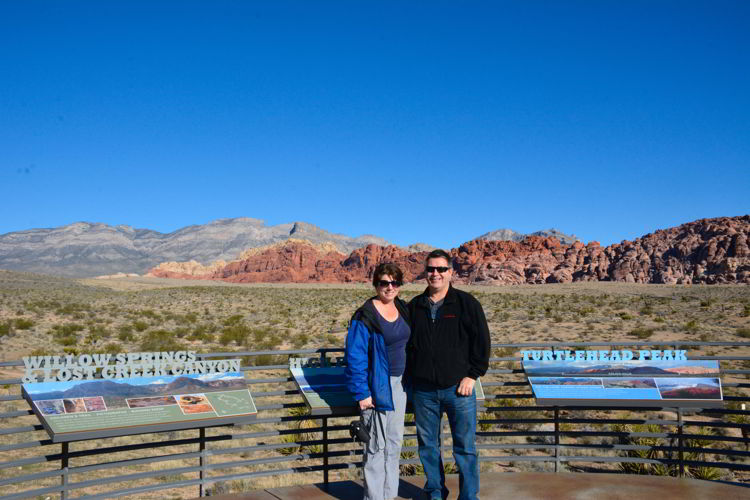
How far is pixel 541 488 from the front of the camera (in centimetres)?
610

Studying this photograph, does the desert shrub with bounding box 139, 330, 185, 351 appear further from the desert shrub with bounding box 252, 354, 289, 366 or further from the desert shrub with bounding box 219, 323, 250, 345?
the desert shrub with bounding box 252, 354, 289, 366

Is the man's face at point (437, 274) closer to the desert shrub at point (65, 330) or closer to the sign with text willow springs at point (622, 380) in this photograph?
the sign with text willow springs at point (622, 380)

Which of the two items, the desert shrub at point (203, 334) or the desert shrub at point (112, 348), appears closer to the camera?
the desert shrub at point (112, 348)

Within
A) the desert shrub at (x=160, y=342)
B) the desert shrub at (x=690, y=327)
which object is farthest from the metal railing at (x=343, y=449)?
the desert shrub at (x=690, y=327)

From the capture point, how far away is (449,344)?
17.3 feet

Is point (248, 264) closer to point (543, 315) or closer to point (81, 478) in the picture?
point (543, 315)

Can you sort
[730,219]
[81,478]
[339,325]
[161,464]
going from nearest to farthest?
[81,478] → [161,464] → [339,325] → [730,219]

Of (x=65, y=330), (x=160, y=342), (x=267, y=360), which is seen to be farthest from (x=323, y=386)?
(x=65, y=330)

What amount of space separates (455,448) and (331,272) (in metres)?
158

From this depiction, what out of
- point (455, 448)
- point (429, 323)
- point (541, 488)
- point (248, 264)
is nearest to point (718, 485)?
point (541, 488)

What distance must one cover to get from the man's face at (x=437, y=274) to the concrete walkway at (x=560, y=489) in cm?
206

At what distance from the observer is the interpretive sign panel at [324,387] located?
18.0 ft

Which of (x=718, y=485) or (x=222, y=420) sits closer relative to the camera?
(x=222, y=420)

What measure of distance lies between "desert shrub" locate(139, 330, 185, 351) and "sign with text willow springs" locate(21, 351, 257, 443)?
15.3 m
